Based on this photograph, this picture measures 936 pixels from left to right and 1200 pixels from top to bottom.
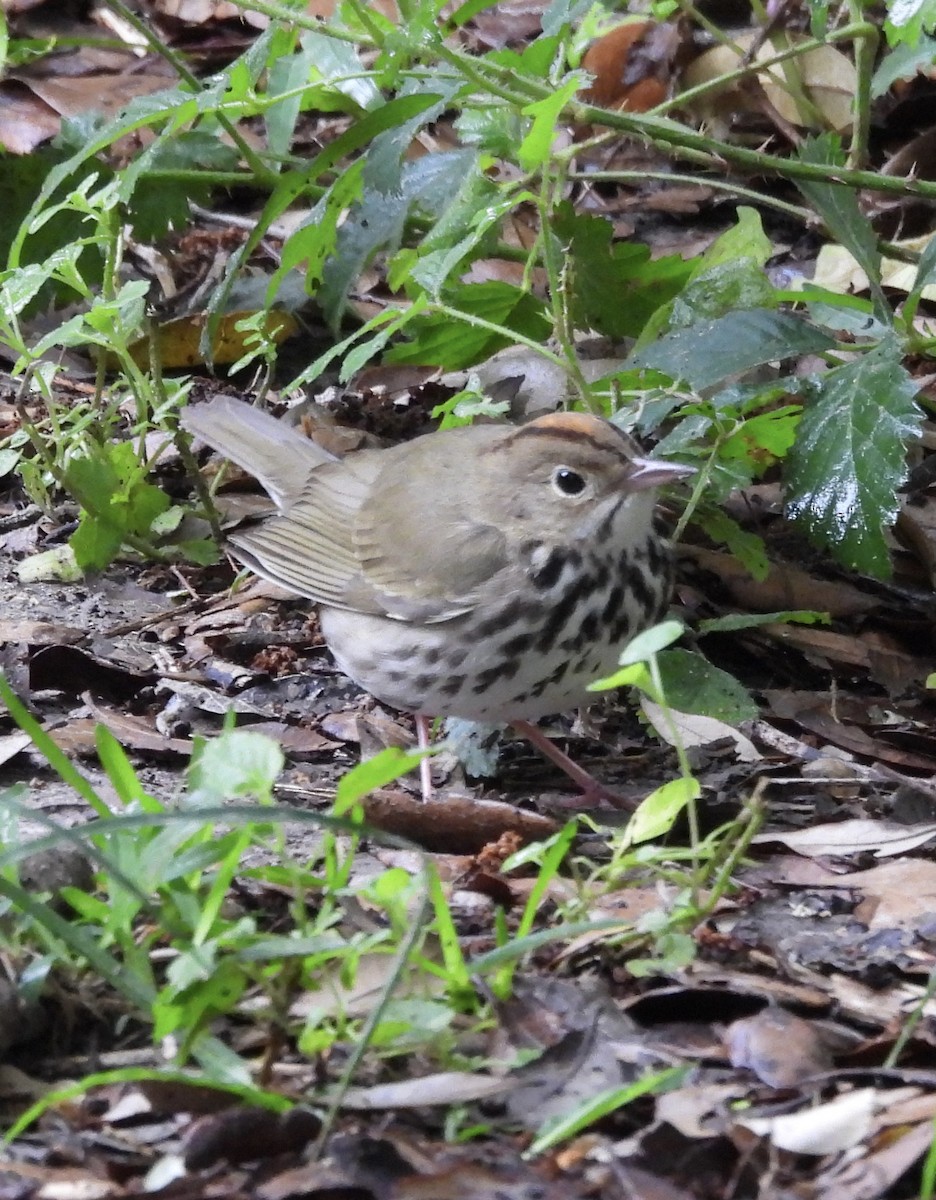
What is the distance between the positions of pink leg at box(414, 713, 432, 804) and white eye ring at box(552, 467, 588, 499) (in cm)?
65

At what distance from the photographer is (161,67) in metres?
6.62

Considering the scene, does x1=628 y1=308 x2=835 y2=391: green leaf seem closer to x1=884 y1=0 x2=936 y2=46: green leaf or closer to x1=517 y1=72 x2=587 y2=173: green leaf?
x1=517 y1=72 x2=587 y2=173: green leaf

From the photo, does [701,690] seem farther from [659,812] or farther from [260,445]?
[260,445]

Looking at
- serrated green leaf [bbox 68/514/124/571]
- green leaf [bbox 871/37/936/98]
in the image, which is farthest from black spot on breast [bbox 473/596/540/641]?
green leaf [bbox 871/37/936/98]

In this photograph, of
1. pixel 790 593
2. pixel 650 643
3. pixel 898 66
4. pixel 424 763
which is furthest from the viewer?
pixel 790 593

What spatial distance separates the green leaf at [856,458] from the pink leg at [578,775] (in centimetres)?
76

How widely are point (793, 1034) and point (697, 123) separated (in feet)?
15.1

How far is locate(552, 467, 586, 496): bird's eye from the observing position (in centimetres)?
342

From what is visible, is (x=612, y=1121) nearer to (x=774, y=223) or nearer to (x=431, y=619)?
(x=431, y=619)

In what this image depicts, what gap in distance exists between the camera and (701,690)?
134 inches

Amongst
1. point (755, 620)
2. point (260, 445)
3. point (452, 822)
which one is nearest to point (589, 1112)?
point (452, 822)

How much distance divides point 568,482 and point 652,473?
0.81ft

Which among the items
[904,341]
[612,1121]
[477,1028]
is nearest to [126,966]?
[477,1028]

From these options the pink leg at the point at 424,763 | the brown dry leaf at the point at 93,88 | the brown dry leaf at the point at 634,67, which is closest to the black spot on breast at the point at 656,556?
the pink leg at the point at 424,763
